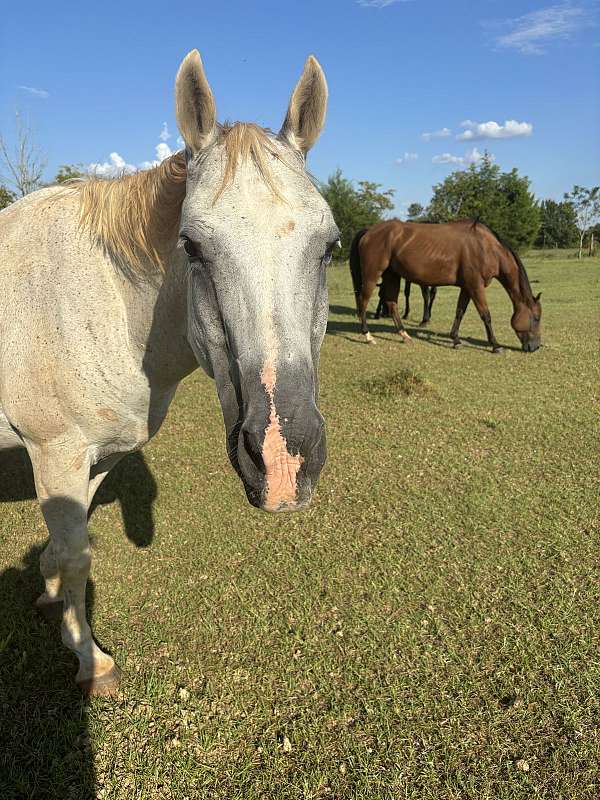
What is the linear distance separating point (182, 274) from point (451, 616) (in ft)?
8.20

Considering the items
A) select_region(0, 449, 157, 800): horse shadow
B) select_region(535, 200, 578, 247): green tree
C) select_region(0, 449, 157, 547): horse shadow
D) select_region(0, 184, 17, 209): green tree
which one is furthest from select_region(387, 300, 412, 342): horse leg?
A: select_region(535, 200, 578, 247): green tree

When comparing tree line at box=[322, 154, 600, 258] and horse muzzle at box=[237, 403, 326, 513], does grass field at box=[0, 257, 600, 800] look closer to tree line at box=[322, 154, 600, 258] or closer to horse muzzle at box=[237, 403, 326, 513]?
horse muzzle at box=[237, 403, 326, 513]

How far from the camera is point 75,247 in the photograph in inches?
84.0

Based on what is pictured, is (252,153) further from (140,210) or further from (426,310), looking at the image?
(426,310)

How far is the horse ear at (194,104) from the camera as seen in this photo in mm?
1610

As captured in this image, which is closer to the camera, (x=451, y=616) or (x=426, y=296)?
(x=451, y=616)

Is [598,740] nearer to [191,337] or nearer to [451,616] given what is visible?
[451,616]

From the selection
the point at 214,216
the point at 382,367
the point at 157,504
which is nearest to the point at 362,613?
the point at 157,504

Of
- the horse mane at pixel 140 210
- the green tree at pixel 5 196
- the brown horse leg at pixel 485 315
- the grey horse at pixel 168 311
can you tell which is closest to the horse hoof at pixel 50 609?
the grey horse at pixel 168 311

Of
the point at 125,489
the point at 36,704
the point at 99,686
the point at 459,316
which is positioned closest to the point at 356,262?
the point at 459,316

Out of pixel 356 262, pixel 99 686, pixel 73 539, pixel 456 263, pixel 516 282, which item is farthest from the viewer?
pixel 356 262

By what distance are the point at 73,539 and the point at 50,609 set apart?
983mm

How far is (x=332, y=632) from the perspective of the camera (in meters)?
2.78

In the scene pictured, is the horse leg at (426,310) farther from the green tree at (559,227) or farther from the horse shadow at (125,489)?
the green tree at (559,227)
